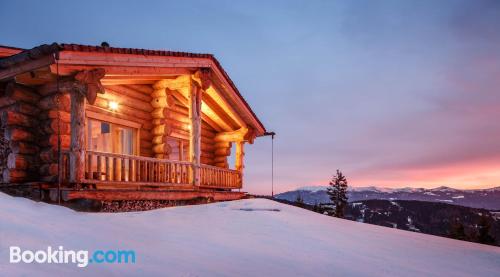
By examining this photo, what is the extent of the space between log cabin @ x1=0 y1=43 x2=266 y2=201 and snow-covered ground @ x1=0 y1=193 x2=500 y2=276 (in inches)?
67.2

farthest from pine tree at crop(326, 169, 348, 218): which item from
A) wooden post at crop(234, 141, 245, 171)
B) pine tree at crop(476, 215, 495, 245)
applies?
wooden post at crop(234, 141, 245, 171)

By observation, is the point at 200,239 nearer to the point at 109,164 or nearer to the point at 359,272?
the point at 359,272

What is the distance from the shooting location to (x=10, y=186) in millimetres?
8273

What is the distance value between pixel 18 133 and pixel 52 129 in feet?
2.48

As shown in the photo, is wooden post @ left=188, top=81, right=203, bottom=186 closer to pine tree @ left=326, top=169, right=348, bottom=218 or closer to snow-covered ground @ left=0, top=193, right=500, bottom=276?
snow-covered ground @ left=0, top=193, right=500, bottom=276

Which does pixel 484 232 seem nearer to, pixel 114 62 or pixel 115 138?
pixel 115 138

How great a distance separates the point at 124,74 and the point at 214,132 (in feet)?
25.9

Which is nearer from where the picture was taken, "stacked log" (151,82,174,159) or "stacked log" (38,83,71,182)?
"stacked log" (38,83,71,182)

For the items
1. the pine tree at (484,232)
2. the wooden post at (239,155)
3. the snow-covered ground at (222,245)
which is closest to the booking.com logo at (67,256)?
the snow-covered ground at (222,245)

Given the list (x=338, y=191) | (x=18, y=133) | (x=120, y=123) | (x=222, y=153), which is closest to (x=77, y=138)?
(x=18, y=133)

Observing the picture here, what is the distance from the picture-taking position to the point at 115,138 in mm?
11844

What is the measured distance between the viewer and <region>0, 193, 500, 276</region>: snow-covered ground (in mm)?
4383

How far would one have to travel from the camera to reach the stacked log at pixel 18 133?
8.59m

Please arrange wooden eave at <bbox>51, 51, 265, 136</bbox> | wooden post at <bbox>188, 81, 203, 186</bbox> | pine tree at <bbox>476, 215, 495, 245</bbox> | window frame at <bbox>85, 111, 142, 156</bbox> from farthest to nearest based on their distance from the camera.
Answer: pine tree at <bbox>476, 215, 495, 245</bbox>
wooden post at <bbox>188, 81, 203, 186</bbox>
window frame at <bbox>85, 111, 142, 156</bbox>
wooden eave at <bbox>51, 51, 265, 136</bbox>
